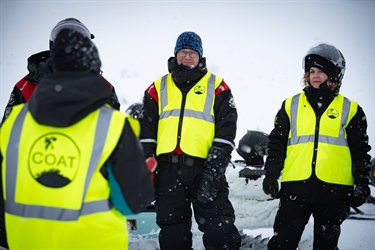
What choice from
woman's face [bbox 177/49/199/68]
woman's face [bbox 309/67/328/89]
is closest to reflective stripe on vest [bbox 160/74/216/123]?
woman's face [bbox 177/49/199/68]

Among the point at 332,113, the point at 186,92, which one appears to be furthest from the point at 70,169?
the point at 332,113

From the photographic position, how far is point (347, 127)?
3297 mm

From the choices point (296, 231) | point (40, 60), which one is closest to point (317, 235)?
point (296, 231)

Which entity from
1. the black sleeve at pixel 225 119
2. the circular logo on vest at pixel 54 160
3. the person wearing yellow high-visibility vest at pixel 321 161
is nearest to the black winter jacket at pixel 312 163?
the person wearing yellow high-visibility vest at pixel 321 161

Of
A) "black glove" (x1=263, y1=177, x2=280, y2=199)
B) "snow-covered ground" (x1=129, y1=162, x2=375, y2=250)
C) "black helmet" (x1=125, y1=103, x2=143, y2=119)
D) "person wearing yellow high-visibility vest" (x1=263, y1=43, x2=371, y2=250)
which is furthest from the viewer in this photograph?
"black helmet" (x1=125, y1=103, x2=143, y2=119)

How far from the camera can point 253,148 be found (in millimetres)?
6508

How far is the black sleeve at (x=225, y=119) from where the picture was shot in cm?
308

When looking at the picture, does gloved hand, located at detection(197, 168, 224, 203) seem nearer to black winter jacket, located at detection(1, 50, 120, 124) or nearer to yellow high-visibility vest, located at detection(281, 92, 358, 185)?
yellow high-visibility vest, located at detection(281, 92, 358, 185)

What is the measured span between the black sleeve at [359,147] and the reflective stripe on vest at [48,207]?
7.86 ft

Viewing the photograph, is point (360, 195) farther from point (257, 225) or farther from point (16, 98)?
point (16, 98)

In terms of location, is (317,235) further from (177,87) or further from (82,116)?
(82,116)

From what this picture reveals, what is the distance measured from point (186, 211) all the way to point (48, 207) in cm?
165

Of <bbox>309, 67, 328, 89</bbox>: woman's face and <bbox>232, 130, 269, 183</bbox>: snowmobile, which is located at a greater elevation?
<bbox>309, 67, 328, 89</bbox>: woman's face

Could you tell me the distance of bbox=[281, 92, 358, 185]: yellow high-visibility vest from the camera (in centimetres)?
320
